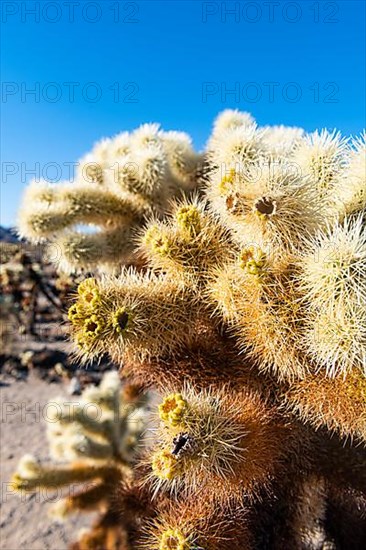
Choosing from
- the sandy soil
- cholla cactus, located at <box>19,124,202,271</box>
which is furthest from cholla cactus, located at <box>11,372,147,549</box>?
the sandy soil

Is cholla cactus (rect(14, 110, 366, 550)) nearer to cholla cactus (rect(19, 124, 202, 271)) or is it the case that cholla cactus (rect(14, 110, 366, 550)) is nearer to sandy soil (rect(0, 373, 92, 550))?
cholla cactus (rect(19, 124, 202, 271))

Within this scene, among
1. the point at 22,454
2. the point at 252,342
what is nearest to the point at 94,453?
the point at 252,342

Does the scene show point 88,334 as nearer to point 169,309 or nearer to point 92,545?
point 169,309

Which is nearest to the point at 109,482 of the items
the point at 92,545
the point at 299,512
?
the point at 92,545

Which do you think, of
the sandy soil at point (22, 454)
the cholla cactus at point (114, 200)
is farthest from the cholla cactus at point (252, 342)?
the sandy soil at point (22, 454)

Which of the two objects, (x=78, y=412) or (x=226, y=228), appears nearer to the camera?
(x=226, y=228)
